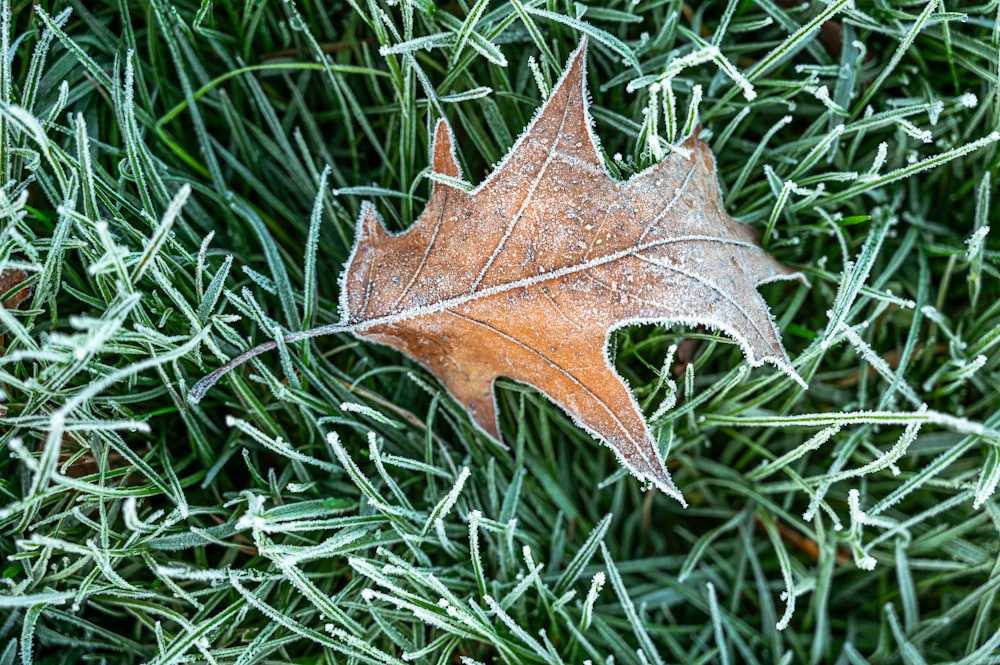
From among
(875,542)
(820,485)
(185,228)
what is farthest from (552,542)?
(185,228)

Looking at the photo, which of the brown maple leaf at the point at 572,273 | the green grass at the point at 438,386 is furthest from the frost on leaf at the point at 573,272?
the green grass at the point at 438,386

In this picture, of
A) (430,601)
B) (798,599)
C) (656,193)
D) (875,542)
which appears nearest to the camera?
(656,193)

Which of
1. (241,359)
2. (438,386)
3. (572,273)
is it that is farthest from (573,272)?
(241,359)

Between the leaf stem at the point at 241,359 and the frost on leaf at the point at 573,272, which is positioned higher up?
the frost on leaf at the point at 573,272

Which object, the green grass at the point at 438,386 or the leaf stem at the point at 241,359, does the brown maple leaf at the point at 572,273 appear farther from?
the green grass at the point at 438,386

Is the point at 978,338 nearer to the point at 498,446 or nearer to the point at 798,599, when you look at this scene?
the point at 798,599

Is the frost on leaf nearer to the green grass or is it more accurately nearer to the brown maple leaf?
the brown maple leaf
